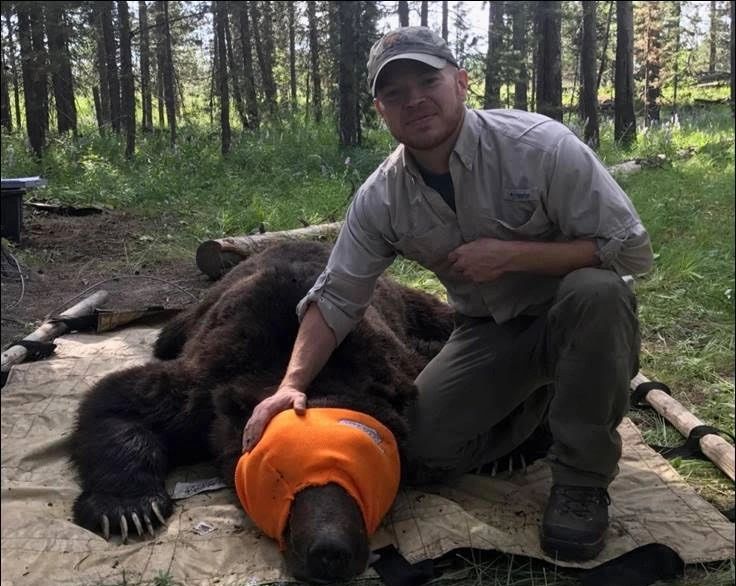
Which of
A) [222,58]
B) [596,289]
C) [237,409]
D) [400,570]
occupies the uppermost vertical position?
[222,58]

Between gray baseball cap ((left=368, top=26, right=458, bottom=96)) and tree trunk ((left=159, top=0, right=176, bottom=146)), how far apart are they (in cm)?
68

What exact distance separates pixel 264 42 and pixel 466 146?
4.36 feet

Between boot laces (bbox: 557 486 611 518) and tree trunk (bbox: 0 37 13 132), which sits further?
boot laces (bbox: 557 486 611 518)

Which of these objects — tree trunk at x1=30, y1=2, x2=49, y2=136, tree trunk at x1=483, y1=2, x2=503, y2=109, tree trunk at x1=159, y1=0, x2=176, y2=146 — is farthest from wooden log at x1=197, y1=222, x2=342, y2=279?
tree trunk at x1=483, y1=2, x2=503, y2=109

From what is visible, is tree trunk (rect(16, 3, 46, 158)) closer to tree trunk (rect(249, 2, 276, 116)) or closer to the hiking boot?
tree trunk (rect(249, 2, 276, 116))

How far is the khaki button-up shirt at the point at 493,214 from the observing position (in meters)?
2.37

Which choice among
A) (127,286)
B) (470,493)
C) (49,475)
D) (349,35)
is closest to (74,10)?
(349,35)

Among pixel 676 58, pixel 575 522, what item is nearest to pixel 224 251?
pixel 676 58

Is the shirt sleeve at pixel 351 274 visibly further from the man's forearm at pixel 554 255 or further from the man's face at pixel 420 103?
the man's forearm at pixel 554 255

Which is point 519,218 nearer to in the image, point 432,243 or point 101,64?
point 432,243

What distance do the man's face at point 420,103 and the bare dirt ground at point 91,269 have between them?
264 cm

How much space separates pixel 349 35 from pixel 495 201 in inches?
36.8

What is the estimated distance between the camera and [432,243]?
8.56 ft

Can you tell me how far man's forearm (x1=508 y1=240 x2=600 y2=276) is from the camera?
7.76 feet
